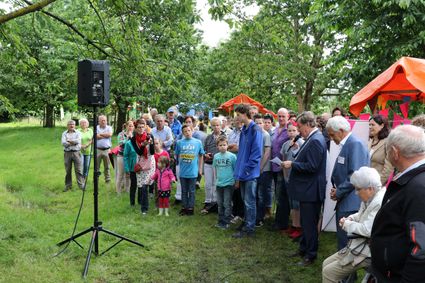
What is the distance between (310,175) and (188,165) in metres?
3.07

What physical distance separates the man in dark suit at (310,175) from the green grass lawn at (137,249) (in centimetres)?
64

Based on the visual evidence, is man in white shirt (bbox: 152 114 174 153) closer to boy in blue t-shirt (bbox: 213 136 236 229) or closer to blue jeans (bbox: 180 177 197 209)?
blue jeans (bbox: 180 177 197 209)

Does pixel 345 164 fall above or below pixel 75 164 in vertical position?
above

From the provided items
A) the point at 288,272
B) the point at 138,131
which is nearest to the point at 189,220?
the point at 138,131

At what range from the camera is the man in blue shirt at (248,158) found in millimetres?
6270

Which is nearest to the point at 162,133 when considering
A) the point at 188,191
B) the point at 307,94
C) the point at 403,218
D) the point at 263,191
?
the point at 188,191

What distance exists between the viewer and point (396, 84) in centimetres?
611

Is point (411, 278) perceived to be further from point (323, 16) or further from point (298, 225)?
point (323, 16)

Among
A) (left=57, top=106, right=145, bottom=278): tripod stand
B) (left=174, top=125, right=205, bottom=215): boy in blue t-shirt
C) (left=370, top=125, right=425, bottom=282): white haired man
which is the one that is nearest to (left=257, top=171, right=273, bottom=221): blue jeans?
(left=174, top=125, right=205, bottom=215): boy in blue t-shirt

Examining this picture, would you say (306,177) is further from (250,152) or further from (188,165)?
(188,165)

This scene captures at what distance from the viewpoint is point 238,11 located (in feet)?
17.7

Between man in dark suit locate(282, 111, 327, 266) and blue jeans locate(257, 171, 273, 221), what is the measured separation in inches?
74.2

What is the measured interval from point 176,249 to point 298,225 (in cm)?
203

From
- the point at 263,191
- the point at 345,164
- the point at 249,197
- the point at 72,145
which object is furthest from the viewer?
the point at 72,145
